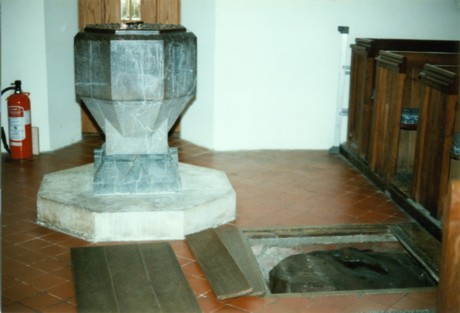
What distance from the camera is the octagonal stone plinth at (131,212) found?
428 cm

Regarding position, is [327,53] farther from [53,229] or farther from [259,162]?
[53,229]

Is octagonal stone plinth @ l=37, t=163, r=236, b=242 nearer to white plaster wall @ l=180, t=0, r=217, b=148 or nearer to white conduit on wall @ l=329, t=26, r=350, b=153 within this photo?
white plaster wall @ l=180, t=0, r=217, b=148

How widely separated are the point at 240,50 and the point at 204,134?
1052 millimetres

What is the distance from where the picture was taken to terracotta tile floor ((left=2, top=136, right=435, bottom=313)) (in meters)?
3.42

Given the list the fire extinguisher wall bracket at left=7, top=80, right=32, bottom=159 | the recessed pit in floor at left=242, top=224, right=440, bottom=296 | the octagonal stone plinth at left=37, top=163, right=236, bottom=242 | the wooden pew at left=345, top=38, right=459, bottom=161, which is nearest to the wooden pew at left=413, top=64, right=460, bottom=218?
the recessed pit in floor at left=242, top=224, right=440, bottom=296

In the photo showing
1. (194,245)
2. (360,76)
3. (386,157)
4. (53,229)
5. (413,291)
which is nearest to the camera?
(413,291)

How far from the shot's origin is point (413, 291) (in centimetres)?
357

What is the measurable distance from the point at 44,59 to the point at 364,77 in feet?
11.1

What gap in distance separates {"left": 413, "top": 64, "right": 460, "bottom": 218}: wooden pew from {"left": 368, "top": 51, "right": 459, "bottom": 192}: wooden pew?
51cm

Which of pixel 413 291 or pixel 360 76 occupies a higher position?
pixel 360 76

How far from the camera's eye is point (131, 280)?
144 inches

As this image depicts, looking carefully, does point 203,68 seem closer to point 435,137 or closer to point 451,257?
point 435,137

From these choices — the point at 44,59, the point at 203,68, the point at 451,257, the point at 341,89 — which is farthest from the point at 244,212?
the point at 44,59

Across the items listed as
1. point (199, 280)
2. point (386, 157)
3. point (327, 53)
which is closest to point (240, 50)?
point (327, 53)
